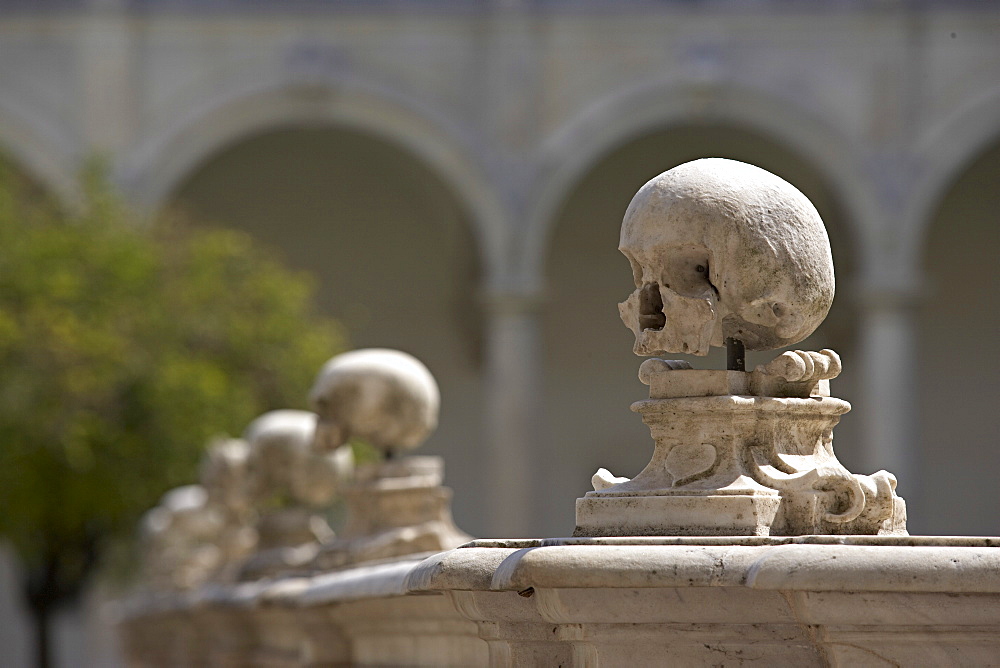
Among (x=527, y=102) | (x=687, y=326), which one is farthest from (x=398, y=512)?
(x=527, y=102)

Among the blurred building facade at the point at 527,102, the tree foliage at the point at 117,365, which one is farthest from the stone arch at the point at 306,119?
the tree foliage at the point at 117,365

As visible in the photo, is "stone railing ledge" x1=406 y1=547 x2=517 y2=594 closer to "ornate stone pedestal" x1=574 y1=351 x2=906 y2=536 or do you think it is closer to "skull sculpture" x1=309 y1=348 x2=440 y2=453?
"ornate stone pedestal" x1=574 y1=351 x2=906 y2=536

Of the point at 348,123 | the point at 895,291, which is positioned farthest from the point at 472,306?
the point at 895,291

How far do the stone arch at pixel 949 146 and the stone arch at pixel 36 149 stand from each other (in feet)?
34.2

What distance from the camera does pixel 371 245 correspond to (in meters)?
29.0

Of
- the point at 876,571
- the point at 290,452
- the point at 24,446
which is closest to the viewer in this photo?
the point at 876,571

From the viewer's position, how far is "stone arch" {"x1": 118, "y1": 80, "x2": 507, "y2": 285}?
955 inches

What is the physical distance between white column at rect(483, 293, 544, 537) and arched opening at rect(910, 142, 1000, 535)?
6164mm

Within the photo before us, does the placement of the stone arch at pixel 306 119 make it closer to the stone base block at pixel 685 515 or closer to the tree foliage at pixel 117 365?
the tree foliage at pixel 117 365

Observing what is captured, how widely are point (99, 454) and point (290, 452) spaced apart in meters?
9.73

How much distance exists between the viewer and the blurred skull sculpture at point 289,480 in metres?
8.35

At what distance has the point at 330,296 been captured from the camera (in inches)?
1136

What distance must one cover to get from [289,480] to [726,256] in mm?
5028

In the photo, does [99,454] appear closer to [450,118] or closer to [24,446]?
[24,446]
